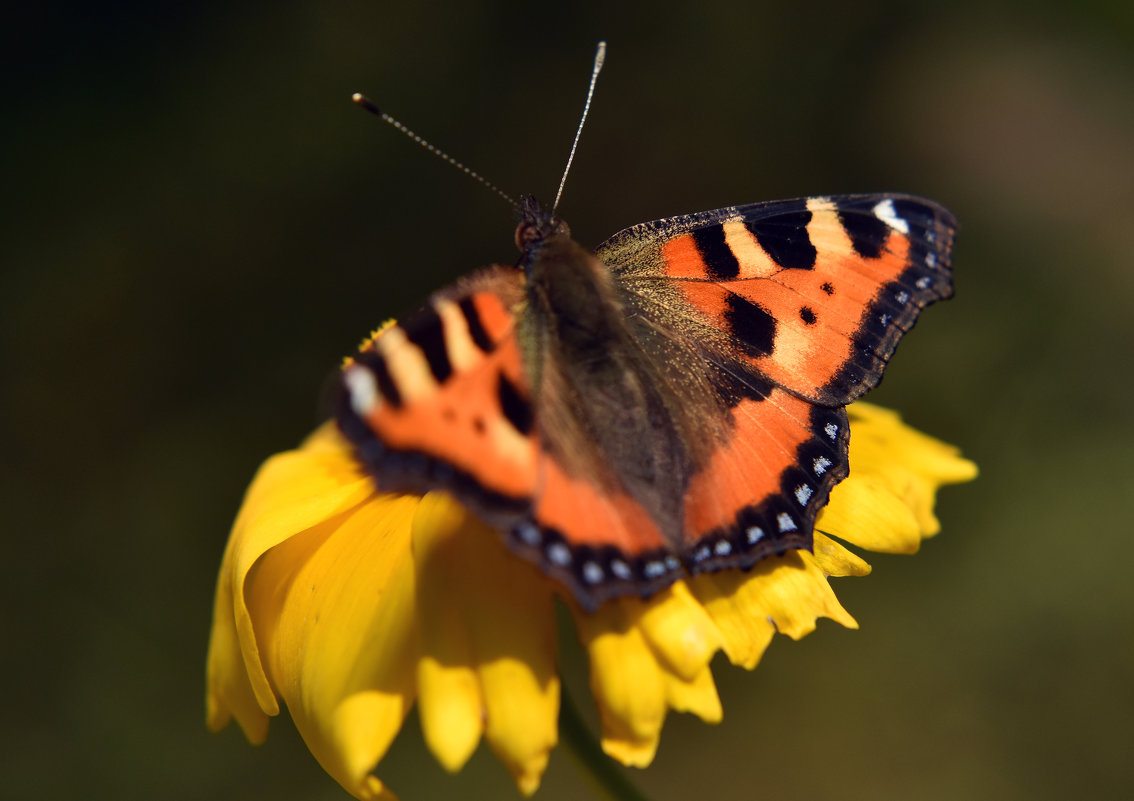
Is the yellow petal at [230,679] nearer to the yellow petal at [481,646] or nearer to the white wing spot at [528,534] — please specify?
the yellow petal at [481,646]

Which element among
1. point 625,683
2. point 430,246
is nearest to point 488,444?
point 625,683

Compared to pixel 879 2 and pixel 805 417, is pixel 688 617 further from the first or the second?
pixel 879 2

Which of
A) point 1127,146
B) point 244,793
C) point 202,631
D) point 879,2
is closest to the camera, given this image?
point 244,793

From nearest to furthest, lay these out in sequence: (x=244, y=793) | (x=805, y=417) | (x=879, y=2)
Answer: (x=805, y=417) → (x=244, y=793) → (x=879, y=2)

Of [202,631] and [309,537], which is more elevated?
[309,537]

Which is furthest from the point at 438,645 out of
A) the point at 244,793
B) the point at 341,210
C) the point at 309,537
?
the point at 341,210

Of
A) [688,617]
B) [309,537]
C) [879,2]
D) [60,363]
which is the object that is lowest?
[60,363]

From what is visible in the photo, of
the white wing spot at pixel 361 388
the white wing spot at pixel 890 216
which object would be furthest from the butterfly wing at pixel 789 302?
the white wing spot at pixel 361 388

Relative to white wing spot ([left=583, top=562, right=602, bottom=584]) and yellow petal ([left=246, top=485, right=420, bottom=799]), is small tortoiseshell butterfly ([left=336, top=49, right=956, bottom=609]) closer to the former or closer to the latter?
white wing spot ([left=583, top=562, right=602, bottom=584])
